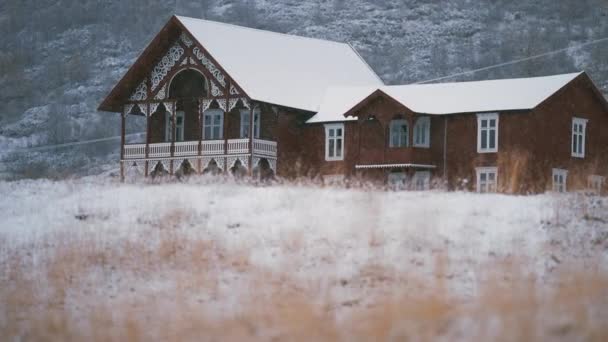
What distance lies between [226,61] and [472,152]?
11.4 metres

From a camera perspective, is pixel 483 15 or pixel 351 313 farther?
pixel 483 15

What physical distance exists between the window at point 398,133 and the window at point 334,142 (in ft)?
8.40

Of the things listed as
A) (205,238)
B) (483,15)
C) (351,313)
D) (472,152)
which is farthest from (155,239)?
(483,15)

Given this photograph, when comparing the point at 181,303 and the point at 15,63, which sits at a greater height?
the point at 15,63

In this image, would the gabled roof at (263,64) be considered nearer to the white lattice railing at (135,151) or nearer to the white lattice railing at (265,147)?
the white lattice railing at (265,147)

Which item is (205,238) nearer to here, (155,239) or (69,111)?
(155,239)

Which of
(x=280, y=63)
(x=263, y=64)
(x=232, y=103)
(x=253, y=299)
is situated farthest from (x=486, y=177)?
(x=253, y=299)

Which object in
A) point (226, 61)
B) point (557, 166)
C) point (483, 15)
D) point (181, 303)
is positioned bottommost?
point (181, 303)

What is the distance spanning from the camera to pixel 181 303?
86.9 feet

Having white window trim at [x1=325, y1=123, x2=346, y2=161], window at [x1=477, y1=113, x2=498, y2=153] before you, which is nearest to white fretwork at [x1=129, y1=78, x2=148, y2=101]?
white window trim at [x1=325, y1=123, x2=346, y2=161]

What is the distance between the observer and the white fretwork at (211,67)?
54.3 m

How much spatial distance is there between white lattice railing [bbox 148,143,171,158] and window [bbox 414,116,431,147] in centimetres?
1128

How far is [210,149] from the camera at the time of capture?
54.7 m

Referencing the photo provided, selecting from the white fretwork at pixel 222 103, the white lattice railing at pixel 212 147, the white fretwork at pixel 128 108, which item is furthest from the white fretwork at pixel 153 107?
the white fretwork at pixel 222 103
